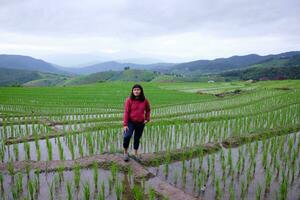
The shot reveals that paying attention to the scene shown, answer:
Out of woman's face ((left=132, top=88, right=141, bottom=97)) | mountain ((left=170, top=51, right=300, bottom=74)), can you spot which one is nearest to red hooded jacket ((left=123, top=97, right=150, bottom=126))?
woman's face ((left=132, top=88, right=141, bottom=97))

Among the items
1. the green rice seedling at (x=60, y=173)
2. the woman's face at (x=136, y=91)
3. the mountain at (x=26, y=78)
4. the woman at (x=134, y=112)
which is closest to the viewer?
Answer: the green rice seedling at (x=60, y=173)

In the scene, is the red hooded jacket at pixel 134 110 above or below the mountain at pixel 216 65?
below

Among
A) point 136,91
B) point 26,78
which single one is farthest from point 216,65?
point 136,91

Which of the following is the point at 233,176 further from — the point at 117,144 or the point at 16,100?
the point at 16,100

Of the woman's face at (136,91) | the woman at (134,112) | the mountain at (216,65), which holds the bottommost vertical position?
the woman at (134,112)

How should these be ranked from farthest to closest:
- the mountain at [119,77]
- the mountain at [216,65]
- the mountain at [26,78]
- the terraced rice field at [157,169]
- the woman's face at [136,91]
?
the mountain at [216,65]
the mountain at [26,78]
the mountain at [119,77]
the woman's face at [136,91]
the terraced rice field at [157,169]

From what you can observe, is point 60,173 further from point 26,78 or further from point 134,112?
point 26,78

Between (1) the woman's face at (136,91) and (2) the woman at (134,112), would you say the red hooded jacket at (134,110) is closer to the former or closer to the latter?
(2) the woman at (134,112)

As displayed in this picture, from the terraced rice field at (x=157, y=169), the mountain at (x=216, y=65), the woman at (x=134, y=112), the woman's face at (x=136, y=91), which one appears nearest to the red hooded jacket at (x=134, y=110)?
the woman at (x=134, y=112)

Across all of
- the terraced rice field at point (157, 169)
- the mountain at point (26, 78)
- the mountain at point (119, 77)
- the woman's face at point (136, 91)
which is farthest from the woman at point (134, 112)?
the mountain at point (26, 78)

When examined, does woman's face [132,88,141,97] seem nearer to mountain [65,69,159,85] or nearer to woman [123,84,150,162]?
woman [123,84,150,162]

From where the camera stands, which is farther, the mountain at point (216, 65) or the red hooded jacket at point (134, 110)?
the mountain at point (216, 65)

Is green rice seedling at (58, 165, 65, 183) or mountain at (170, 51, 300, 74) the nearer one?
green rice seedling at (58, 165, 65, 183)

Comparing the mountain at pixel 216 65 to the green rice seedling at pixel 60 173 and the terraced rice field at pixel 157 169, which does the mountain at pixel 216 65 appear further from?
the green rice seedling at pixel 60 173
